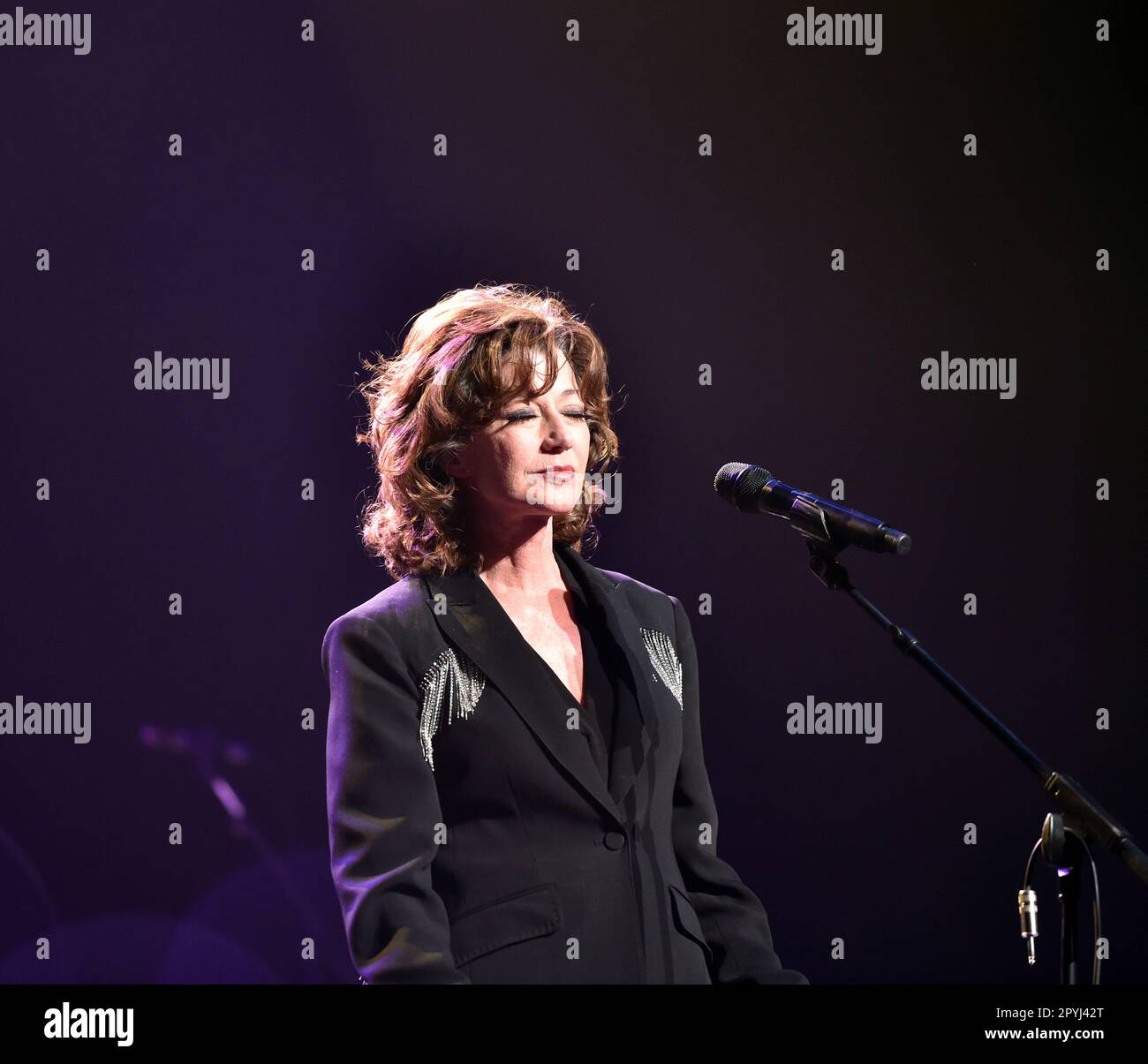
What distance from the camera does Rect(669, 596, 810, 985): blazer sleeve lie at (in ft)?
7.00

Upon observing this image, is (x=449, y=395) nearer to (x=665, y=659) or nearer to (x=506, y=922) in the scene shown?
(x=665, y=659)

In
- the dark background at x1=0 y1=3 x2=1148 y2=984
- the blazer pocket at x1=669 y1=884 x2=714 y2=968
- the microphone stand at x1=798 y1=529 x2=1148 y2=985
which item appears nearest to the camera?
the microphone stand at x1=798 y1=529 x2=1148 y2=985

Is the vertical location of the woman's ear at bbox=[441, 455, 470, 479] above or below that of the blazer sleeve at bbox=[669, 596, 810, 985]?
above

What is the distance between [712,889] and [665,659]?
41cm

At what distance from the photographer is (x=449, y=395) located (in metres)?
2.24

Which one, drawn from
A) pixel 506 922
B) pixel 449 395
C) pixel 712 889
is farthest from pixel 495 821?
pixel 449 395

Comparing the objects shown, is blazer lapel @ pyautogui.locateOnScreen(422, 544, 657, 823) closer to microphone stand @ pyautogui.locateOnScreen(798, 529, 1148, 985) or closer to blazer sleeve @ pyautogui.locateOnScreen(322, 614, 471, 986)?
blazer sleeve @ pyautogui.locateOnScreen(322, 614, 471, 986)

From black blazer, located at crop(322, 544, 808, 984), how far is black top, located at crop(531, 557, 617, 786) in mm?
25

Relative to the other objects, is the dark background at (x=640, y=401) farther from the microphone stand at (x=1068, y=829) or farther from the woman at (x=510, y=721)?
the microphone stand at (x=1068, y=829)

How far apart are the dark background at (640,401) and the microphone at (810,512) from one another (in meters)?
1.21

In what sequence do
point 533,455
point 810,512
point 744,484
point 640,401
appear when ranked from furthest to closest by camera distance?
point 640,401
point 533,455
point 744,484
point 810,512

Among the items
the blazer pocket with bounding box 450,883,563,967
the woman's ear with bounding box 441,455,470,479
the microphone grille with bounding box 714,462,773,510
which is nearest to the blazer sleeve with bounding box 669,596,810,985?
the blazer pocket with bounding box 450,883,563,967

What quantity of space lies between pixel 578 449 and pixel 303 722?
4.31 feet

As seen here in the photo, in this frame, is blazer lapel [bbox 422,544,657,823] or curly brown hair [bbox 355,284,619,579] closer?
blazer lapel [bbox 422,544,657,823]
